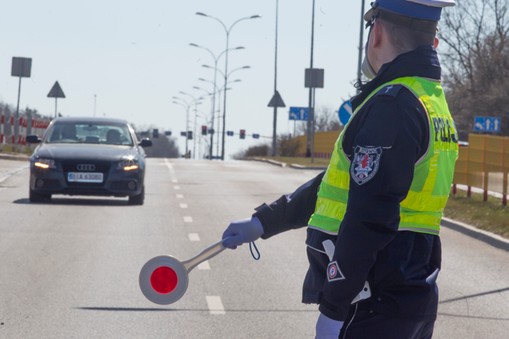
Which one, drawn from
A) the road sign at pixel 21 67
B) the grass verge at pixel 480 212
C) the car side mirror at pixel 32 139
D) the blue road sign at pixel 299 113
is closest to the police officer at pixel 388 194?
the grass verge at pixel 480 212

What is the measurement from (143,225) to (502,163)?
24.1 ft

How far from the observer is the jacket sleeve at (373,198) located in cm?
344

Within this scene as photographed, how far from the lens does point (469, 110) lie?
61781 millimetres

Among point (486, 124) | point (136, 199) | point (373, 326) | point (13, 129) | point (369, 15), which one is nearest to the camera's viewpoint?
point (373, 326)

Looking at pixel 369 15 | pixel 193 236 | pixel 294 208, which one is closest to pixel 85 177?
pixel 193 236

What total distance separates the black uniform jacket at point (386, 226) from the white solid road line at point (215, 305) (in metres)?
5.71

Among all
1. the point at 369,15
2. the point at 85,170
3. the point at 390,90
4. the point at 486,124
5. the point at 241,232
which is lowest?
the point at 85,170

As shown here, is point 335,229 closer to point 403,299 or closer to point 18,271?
point 403,299

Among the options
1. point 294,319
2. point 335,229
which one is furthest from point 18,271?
point 335,229

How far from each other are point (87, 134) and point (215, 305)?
495 inches

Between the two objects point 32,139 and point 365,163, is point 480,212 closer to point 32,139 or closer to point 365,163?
point 32,139

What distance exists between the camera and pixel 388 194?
346cm

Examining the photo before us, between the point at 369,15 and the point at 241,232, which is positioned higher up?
the point at 369,15

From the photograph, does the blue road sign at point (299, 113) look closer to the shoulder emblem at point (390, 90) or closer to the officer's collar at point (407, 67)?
the officer's collar at point (407, 67)
